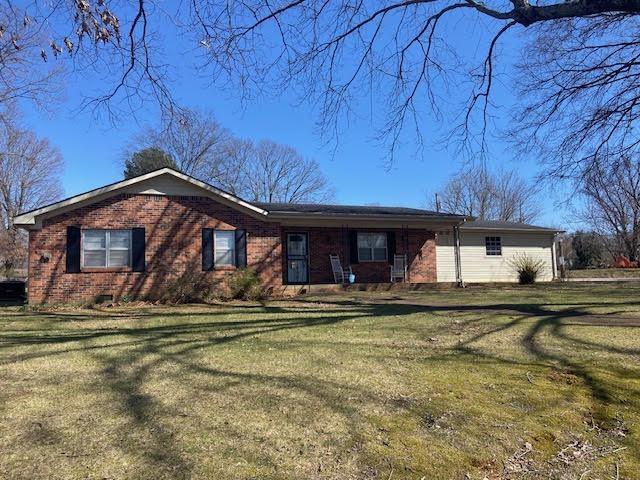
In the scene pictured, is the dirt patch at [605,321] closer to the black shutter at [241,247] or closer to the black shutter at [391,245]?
the black shutter at [241,247]

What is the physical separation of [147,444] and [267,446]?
2.77ft

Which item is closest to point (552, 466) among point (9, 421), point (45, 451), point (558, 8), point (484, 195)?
point (45, 451)

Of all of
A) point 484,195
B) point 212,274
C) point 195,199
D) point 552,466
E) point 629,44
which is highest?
point 484,195

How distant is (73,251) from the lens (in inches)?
554

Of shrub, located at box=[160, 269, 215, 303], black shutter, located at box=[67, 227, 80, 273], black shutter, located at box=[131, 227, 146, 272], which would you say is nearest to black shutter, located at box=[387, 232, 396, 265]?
shrub, located at box=[160, 269, 215, 303]

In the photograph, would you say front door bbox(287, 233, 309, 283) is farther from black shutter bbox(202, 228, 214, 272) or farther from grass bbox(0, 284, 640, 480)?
grass bbox(0, 284, 640, 480)

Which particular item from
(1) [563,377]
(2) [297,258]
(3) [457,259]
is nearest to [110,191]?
(2) [297,258]

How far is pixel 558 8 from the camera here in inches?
240

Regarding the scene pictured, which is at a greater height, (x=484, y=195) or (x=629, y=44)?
(x=484, y=195)

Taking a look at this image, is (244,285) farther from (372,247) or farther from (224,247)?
(372,247)

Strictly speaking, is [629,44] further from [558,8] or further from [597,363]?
[597,363]

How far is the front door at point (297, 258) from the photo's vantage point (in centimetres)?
1869

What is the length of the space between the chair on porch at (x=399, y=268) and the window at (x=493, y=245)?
18.4 feet

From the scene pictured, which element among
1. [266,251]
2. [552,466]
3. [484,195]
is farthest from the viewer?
[484,195]
